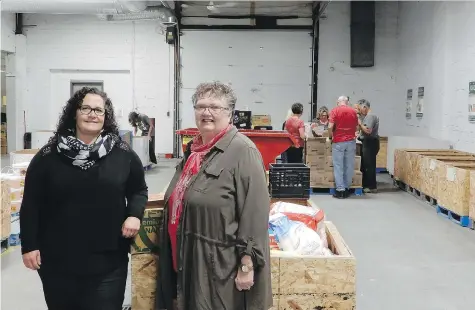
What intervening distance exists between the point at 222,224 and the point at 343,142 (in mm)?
6484

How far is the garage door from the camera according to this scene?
1375 cm

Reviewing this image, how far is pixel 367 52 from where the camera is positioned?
44.1ft

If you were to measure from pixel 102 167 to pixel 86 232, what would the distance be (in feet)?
1.01

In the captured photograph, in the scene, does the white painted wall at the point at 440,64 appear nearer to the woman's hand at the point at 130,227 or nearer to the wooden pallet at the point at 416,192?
the wooden pallet at the point at 416,192

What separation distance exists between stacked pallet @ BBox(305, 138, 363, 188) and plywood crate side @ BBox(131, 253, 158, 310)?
20.6 ft

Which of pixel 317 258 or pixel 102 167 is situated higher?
pixel 102 167

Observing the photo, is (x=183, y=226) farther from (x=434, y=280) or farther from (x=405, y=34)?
(x=405, y=34)

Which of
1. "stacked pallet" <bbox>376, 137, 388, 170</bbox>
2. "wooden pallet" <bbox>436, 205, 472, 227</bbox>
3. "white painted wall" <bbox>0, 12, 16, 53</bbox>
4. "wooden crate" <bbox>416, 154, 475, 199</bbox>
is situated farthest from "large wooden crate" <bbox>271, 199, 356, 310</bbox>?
"white painted wall" <bbox>0, 12, 16, 53</bbox>

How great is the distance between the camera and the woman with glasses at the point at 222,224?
2.17 metres

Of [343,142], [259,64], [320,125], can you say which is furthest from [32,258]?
[259,64]

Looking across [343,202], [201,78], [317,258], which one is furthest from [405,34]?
[317,258]

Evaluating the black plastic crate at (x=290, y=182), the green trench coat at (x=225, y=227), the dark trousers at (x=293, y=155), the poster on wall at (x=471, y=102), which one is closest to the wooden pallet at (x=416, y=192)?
the poster on wall at (x=471, y=102)

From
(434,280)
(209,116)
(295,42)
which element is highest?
(295,42)

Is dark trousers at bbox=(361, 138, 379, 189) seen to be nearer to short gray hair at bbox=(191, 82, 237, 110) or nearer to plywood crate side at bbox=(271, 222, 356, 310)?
plywood crate side at bbox=(271, 222, 356, 310)
